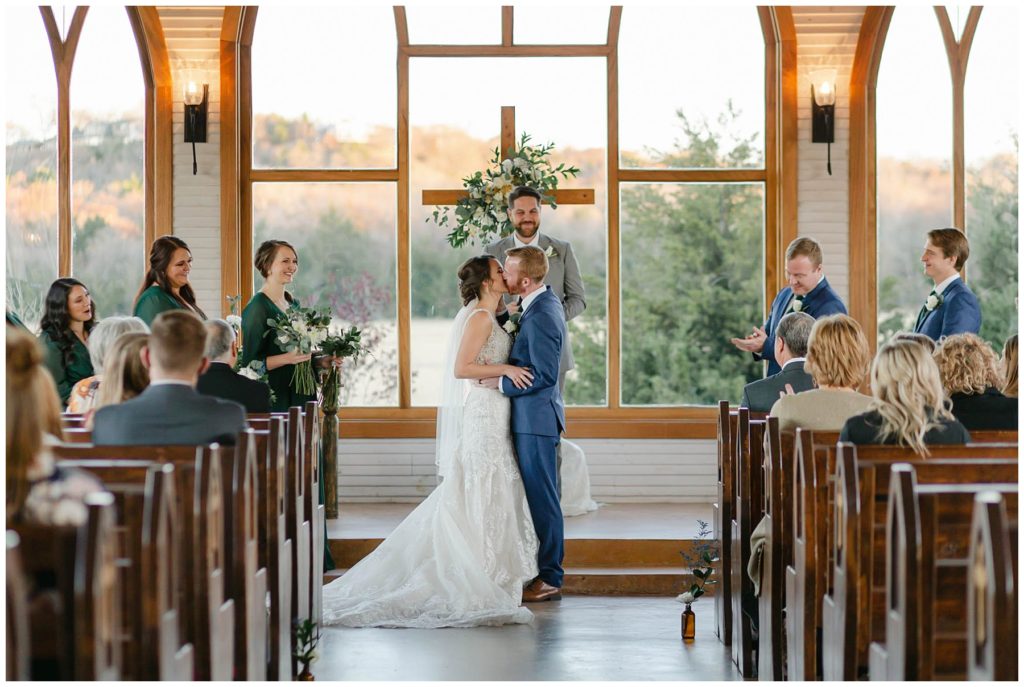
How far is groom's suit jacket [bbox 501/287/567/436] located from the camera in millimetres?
5508

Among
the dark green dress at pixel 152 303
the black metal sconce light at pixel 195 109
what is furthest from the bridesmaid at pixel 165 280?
the black metal sconce light at pixel 195 109

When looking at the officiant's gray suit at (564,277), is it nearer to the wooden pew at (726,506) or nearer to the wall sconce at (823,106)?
the wooden pew at (726,506)

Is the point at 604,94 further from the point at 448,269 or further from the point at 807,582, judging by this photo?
the point at 807,582

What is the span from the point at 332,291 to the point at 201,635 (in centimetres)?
543

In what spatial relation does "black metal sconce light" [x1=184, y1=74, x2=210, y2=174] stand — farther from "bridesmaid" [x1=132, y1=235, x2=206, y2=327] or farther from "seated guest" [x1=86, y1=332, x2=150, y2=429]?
"seated guest" [x1=86, y1=332, x2=150, y2=429]

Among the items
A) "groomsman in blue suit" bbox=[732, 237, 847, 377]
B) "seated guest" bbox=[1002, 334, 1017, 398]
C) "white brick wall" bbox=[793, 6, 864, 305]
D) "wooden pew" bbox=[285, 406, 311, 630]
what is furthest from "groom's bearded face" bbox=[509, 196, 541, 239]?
"seated guest" bbox=[1002, 334, 1017, 398]

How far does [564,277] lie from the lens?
6.82 meters

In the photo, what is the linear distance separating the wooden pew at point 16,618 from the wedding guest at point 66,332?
11.2 ft

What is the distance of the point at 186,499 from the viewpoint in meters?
2.71

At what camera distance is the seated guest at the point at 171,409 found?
3.23 meters

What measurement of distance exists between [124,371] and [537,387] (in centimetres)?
224

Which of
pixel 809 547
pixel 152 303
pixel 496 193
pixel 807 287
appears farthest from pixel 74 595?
pixel 496 193

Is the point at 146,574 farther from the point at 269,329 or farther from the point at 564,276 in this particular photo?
the point at 564,276

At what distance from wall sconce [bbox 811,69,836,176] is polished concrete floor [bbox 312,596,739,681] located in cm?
360
